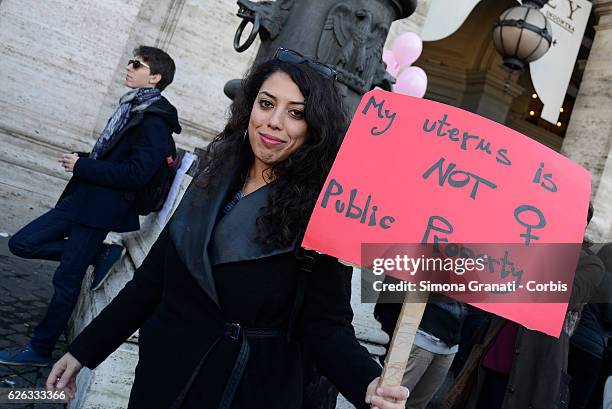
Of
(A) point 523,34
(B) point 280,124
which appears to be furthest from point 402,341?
(A) point 523,34

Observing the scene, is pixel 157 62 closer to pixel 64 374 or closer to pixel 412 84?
pixel 64 374

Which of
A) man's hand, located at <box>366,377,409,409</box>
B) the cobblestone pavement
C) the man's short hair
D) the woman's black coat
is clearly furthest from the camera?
the man's short hair

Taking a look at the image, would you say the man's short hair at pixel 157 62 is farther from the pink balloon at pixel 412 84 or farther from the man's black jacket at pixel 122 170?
the pink balloon at pixel 412 84

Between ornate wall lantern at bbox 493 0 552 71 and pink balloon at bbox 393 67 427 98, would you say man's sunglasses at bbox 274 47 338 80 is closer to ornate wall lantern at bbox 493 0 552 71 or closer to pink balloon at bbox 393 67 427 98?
pink balloon at bbox 393 67 427 98

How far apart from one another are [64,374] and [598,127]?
368 inches

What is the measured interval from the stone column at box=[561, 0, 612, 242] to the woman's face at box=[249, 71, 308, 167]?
8182 mm

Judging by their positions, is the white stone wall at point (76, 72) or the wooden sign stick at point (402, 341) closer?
the wooden sign stick at point (402, 341)

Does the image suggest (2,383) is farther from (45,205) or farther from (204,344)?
(45,205)

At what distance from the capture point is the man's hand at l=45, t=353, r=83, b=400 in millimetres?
1716

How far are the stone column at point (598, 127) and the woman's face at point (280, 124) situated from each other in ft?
26.8

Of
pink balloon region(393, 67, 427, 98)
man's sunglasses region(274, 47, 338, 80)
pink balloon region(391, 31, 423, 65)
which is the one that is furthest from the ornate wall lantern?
man's sunglasses region(274, 47, 338, 80)

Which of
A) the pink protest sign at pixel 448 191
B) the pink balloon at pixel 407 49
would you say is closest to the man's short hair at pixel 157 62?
the pink protest sign at pixel 448 191

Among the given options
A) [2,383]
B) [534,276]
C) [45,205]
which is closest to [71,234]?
[2,383]

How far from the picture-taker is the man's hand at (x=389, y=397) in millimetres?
1210
